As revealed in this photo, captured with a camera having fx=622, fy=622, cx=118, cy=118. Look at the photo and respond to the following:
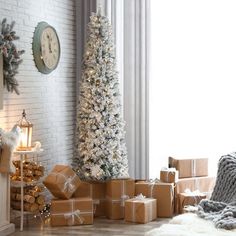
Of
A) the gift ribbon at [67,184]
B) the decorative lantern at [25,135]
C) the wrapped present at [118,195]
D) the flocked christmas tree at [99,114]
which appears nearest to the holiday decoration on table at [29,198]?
the gift ribbon at [67,184]

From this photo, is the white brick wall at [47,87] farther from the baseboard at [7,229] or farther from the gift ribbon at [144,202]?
the gift ribbon at [144,202]

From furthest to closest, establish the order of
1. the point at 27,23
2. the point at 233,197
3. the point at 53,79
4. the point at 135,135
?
the point at 135,135, the point at 53,79, the point at 27,23, the point at 233,197

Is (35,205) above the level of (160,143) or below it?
below

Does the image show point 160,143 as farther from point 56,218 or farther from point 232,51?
point 56,218

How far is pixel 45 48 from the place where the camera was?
6.76m

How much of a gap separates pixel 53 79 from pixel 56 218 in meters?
1.74

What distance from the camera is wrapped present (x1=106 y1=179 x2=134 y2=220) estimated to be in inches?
252

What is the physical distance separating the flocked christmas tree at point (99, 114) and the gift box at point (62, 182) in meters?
0.31

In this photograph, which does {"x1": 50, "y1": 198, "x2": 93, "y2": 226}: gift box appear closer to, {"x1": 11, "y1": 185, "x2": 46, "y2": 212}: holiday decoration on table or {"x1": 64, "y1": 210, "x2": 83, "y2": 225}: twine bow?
{"x1": 64, "y1": 210, "x2": 83, "y2": 225}: twine bow

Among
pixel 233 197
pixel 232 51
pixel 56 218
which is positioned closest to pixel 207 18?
pixel 232 51

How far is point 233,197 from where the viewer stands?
169 inches

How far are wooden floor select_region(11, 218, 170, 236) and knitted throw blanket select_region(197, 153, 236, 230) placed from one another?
4.59 feet

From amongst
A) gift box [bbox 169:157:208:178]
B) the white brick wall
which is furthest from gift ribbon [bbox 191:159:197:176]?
the white brick wall

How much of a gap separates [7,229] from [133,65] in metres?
2.66
